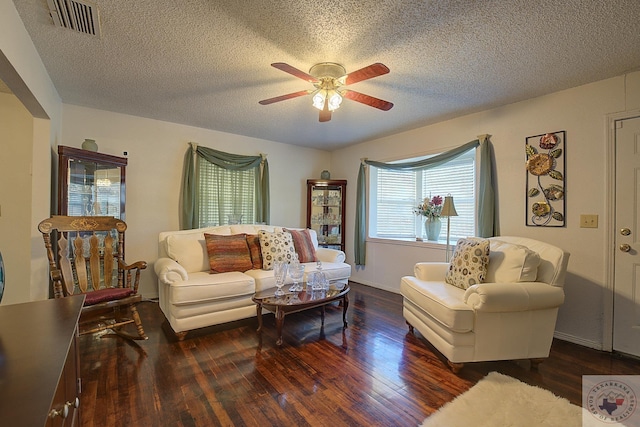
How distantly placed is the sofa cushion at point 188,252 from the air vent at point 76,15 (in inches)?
78.8

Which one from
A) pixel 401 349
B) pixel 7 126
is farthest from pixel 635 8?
pixel 7 126

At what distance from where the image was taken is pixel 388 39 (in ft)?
6.58

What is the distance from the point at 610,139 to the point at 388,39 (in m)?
2.24

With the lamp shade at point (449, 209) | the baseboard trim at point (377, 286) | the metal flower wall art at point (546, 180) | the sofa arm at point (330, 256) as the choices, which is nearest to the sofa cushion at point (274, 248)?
the sofa arm at point (330, 256)

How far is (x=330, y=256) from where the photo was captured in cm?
392

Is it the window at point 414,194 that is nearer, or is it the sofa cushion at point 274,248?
the sofa cushion at point 274,248

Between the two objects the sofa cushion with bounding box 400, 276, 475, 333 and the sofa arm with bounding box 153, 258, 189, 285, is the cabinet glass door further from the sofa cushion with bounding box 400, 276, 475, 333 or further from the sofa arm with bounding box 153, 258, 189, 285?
the sofa cushion with bounding box 400, 276, 475, 333

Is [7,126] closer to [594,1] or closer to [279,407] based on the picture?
[279,407]

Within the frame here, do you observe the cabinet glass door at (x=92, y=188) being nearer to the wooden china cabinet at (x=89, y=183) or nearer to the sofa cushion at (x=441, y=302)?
the wooden china cabinet at (x=89, y=183)

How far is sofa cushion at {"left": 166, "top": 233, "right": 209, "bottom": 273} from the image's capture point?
3.13 metres

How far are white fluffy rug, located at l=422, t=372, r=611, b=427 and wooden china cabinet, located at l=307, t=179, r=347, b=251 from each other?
3339 millimetres

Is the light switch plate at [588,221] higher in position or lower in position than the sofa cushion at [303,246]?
higher

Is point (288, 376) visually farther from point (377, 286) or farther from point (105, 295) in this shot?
point (377, 286)

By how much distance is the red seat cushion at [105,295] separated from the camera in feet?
7.34
